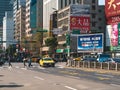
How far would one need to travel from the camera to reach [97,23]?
134 meters

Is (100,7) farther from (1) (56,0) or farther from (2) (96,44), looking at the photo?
(2) (96,44)

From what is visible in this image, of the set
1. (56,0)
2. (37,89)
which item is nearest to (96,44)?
(37,89)

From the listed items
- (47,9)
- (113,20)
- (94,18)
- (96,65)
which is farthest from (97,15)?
(96,65)

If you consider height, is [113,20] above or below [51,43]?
above

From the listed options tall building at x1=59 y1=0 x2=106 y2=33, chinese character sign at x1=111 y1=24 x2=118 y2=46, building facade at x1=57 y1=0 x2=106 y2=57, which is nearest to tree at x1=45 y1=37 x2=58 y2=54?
building facade at x1=57 y1=0 x2=106 y2=57

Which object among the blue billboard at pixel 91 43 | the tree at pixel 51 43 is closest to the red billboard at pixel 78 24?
the blue billboard at pixel 91 43

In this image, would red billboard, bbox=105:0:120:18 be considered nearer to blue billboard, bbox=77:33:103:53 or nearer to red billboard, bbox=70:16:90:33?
red billboard, bbox=70:16:90:33

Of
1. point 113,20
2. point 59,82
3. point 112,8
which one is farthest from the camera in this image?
point 112,8

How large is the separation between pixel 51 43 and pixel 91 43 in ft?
237

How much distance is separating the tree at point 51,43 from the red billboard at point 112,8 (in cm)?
2430

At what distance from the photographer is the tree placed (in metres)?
136

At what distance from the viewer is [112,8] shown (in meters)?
120

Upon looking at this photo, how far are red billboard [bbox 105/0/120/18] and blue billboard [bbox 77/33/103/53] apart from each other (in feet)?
163

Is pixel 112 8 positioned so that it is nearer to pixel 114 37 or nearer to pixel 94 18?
pixel 114 37
